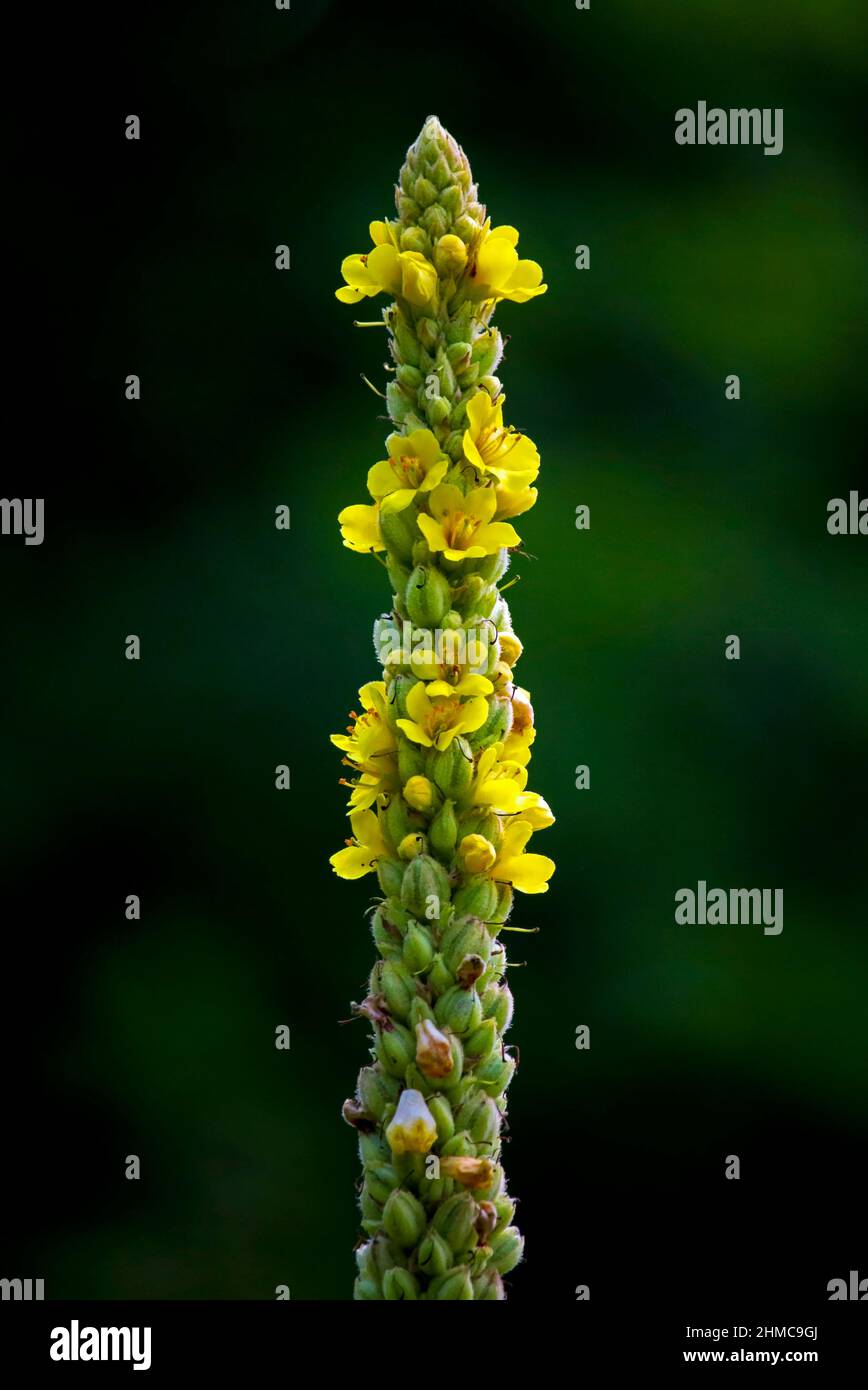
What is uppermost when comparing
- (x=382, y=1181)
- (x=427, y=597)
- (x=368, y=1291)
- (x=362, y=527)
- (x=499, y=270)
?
(x=499, y=270)

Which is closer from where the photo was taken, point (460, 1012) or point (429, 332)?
point (460, 1012)

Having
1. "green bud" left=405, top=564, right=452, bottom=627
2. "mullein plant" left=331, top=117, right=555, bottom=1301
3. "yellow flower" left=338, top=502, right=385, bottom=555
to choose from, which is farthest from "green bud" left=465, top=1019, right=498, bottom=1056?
"yellow flower" left=338, top=502, right=385, bottom=555

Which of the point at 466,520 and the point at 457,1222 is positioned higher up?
the point at 466,520

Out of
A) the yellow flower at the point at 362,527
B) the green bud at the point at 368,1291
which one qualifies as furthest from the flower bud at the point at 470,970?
the yellow flower at the point at 362,527

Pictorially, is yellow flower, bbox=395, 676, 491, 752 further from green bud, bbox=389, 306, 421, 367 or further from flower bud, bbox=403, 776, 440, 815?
green bud, bbox=389, 306, 421, 367

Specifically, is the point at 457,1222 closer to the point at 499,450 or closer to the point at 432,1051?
the point at 432,1051

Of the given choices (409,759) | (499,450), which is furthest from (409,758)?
(499,450)
